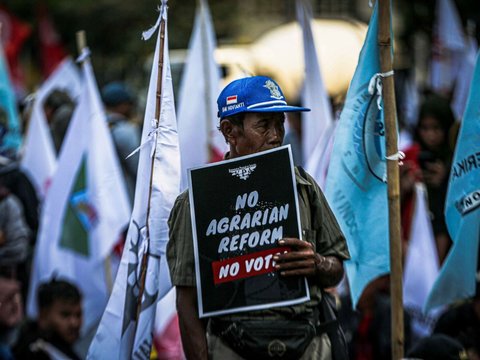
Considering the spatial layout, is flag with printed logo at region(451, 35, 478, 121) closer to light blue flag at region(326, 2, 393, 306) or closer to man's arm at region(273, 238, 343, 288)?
light blue flag at region(326, 2, 393, 306)

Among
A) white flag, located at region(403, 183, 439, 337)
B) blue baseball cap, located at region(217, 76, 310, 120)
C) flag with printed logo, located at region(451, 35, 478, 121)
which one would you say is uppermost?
flag with printed logo, located at region(451, 35, 478, 121)

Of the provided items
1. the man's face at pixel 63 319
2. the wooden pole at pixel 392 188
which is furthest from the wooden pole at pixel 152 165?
the man's face at pixel 63 319

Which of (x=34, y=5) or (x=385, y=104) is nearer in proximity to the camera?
(x=385, y=104)

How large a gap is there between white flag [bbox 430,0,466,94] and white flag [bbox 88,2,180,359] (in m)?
7.40

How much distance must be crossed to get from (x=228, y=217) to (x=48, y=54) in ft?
43.7

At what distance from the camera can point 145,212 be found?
5.78 metres

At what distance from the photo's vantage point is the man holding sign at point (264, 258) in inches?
196

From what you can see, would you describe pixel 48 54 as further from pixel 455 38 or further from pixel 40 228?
pixel 40 228

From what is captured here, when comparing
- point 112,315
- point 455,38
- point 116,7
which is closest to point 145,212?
point 112,315

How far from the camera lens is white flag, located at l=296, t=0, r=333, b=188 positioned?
26.3ft

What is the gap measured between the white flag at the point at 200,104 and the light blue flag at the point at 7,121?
1.28m

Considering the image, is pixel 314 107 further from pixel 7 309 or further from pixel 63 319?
pixel 7 309

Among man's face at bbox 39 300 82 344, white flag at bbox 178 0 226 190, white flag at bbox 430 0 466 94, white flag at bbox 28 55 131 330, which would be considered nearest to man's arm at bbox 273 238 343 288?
man's face at bbox 39 300 82 344

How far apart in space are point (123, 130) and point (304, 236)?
5.57m
